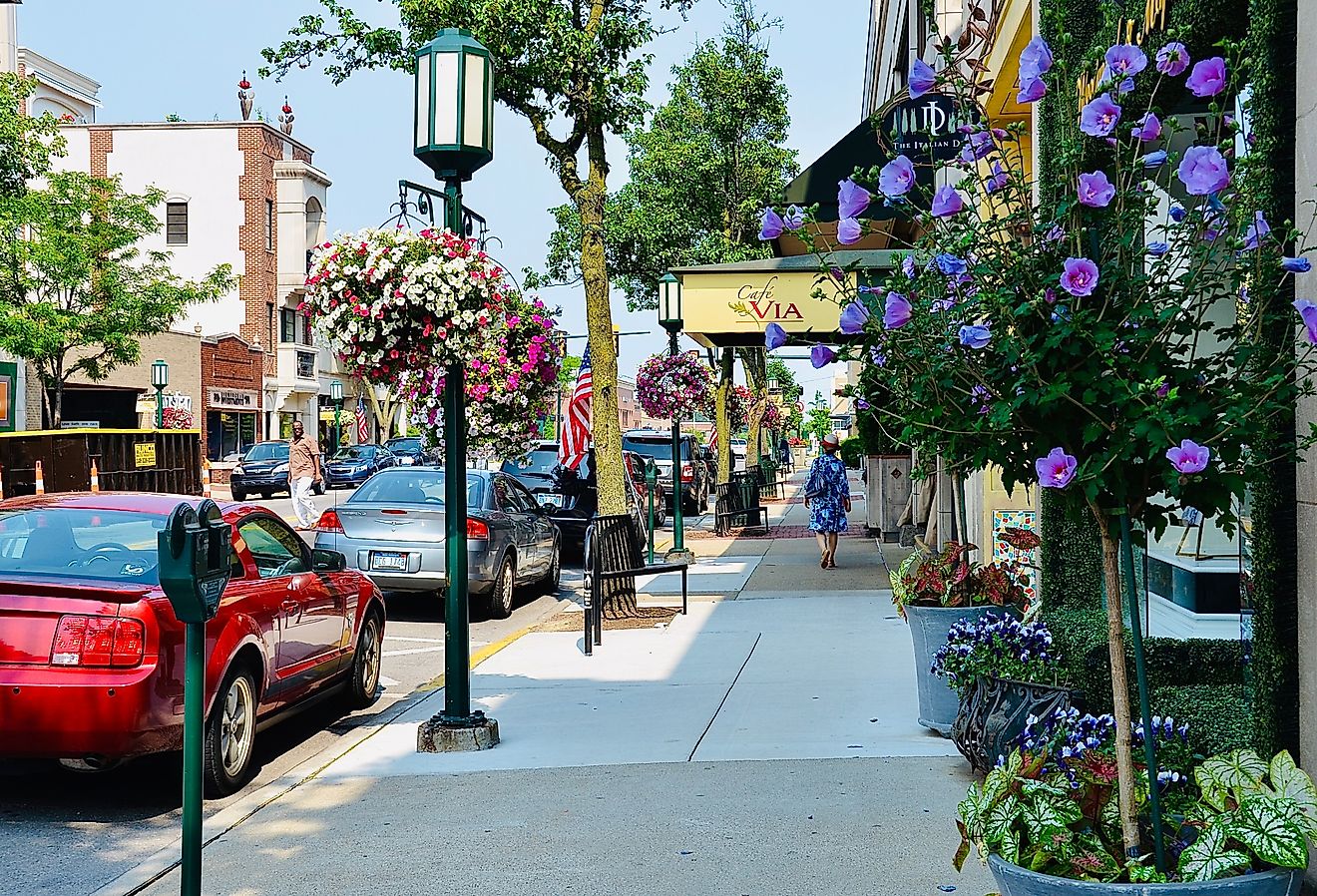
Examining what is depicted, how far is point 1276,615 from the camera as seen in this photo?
4.32 m

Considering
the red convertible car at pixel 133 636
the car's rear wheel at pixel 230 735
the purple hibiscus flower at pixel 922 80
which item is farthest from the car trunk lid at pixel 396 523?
the purple hibiscus flower at pixel 922 80

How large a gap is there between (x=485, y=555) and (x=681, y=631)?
286cm

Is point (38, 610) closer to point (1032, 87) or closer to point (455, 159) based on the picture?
point (455, 159)

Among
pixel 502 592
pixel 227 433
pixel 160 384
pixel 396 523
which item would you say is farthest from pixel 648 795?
pixel 227 433

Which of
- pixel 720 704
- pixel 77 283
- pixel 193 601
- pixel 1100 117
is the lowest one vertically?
pixel 720 704

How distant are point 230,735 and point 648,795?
2297mm

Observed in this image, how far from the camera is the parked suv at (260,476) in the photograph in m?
41.4

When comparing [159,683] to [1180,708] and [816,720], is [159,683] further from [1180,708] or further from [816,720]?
[1180,708]

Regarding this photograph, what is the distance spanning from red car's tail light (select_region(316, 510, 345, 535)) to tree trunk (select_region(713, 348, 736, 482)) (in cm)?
1421

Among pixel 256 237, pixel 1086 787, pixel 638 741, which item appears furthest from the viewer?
pixel 256 237

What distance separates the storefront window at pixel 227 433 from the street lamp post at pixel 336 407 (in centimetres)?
381

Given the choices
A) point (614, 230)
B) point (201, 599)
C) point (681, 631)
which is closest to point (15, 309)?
point (614, 230)

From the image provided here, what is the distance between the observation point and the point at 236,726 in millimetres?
7285

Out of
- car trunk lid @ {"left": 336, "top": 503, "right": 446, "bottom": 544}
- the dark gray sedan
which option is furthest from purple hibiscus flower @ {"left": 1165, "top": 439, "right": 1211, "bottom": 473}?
car trunk lid @ {"left": 336, "top": 503, "right": 446, "bottom": 544}
